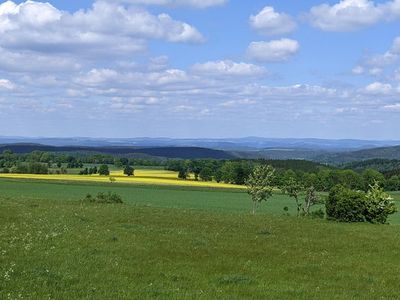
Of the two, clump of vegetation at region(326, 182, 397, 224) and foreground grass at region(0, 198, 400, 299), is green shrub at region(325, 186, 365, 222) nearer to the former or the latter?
clump of vegetation at region(326, 182, 397, 224)

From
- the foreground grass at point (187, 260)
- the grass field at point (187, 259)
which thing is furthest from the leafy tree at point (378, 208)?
the foreground grass at point (187, 260)

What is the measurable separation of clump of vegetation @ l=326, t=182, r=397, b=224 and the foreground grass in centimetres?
783

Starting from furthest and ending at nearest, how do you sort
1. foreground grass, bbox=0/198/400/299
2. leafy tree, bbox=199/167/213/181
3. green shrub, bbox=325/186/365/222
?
leafy tree, bbox=199/167/213/181
green shrub, bbox=325/186/365/222
foreground grass, bbox=0/198/400/299

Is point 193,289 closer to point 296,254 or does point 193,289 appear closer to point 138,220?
point 296,254

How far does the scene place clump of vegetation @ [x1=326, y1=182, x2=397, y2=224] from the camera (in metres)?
40.2

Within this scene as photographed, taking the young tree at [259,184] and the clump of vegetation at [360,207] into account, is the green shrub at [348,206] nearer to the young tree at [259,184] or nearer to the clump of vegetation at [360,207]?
the clump of vegetation at [360,207]

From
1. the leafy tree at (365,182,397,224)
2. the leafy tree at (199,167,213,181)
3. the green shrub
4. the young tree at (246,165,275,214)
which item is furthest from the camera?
the leafy tree at (199,167,213,181)

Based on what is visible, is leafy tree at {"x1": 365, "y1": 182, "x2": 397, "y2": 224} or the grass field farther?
leafy tree at {"x1": 365, "y1": 182, "x2": 397, "y2": 224}

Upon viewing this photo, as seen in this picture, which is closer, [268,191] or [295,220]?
[295,220]

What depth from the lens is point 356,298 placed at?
47.6ft

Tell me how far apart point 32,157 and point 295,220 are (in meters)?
→ 143

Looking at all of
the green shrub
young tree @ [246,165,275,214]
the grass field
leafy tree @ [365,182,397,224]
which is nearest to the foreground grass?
the grass field

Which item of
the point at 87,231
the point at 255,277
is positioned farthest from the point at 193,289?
the point at 87,231

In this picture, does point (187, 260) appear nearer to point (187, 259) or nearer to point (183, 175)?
point (187, 259)
